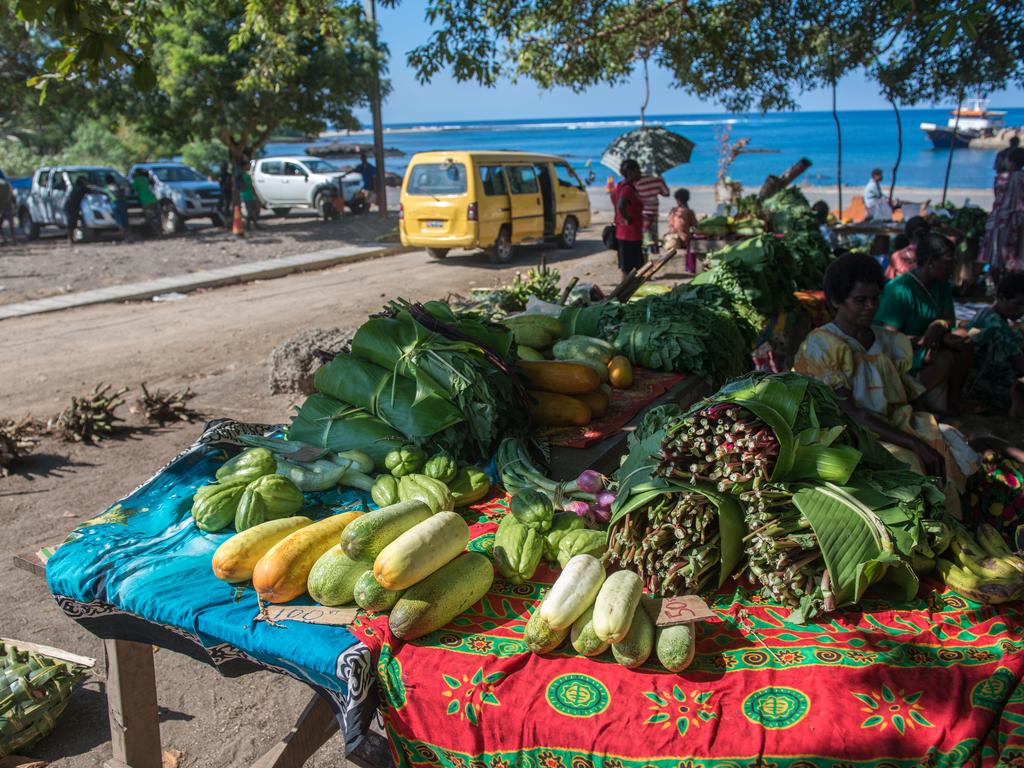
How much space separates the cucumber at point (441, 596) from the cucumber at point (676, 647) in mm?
510

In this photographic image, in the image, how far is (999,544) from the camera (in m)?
2.15

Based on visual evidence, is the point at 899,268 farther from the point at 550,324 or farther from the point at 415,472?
the point at 415,472

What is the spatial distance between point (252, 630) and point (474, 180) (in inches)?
493

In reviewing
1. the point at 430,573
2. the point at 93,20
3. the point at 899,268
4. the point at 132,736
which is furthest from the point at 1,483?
the point at 899,268

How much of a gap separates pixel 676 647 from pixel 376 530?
2.81 ft

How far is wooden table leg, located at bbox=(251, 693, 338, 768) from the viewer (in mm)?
2416

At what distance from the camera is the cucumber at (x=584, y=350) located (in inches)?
155

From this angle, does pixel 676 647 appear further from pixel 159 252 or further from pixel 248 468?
pixel 159 252

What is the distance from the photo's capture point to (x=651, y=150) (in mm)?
15211

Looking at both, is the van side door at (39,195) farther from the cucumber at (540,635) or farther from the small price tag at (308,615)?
the cucumber at (540,635)

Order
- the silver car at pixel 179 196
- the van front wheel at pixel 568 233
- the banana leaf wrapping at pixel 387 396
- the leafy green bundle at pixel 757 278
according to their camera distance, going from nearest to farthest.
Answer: the banana leaf wrapping at pixel 387 396 < the leafy green bundle at pixel 757 278 < the van front wheel at pixel 568 233 < the silver car at pixel 179 196

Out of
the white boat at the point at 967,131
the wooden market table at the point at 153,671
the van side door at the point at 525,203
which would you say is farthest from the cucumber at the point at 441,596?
the white boat at the point at 967,131

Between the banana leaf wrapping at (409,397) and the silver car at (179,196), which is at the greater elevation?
the silver car at (179,196)

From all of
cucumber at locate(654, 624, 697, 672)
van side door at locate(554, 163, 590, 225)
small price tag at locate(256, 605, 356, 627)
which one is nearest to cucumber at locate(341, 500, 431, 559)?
small price tag at locate(256, 605, 356, 627)
